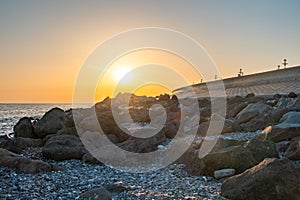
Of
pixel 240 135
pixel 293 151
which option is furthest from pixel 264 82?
pixel 293 151

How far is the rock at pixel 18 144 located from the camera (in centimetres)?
1077

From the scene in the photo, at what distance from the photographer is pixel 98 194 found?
616 centimetres

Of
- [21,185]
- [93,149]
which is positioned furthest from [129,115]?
[21,185]

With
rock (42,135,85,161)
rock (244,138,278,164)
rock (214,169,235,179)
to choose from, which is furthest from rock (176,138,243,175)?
rock (42,135,85,161)

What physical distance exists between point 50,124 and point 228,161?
28.2 feet

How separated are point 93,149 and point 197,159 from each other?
327cm

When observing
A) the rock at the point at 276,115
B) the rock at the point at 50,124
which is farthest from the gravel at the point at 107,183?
the rock at the point at 276,115

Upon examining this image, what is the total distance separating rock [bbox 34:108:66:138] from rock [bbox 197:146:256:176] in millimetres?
7781

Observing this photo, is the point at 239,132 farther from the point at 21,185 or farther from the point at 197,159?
the point at 21,185

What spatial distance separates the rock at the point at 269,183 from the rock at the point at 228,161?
1.29m

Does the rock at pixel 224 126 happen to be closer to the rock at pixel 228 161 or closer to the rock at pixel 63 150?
the rock at pixel 63 150

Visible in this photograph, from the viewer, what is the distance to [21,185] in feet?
22.8

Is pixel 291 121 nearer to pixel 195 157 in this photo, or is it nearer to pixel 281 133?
pixel 281 133

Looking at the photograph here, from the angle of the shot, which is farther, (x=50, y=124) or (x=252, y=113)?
(x=252, y=113)
